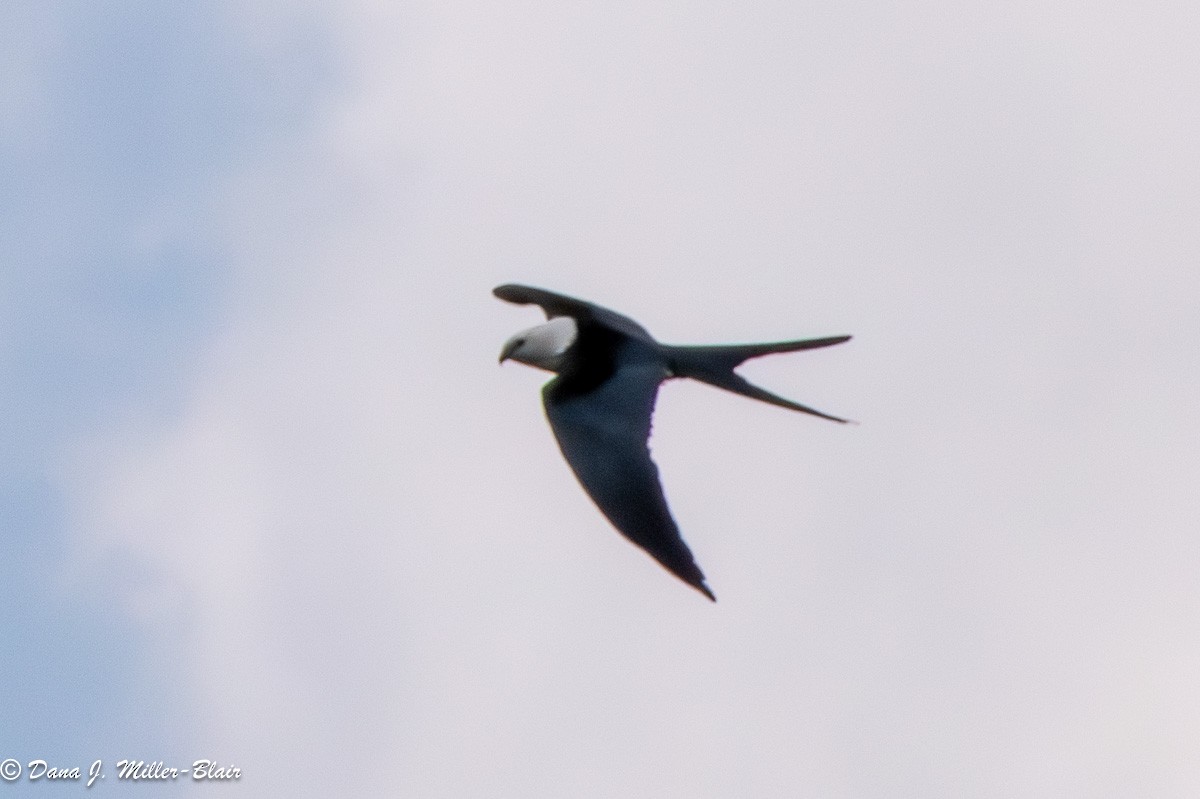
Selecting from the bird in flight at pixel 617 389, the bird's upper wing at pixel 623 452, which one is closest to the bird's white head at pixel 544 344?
the bird in flight at pixel 617 389

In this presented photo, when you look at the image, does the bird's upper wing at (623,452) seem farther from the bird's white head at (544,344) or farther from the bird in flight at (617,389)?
the bird's white head at (544,344)

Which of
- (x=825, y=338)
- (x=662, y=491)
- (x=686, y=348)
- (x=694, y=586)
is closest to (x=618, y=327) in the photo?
(x=686, y=348)

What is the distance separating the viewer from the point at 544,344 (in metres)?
11.4

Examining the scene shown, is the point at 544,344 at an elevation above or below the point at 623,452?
above

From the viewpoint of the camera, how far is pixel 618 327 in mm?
10797

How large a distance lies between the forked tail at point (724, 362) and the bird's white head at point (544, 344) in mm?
660

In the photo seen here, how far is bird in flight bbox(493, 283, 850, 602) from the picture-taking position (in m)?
8.96

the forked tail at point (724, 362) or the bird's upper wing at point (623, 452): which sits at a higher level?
the forked tail at point (724, 362)

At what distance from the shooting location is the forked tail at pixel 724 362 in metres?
10.8

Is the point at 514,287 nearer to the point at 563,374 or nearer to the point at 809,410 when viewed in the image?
the point at 563,374

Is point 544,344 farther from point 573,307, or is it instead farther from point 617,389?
point 617,389

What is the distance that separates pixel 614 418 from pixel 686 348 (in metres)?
1.12

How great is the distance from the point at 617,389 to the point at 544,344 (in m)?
1.21

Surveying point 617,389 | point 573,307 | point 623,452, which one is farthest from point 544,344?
point 623,452
